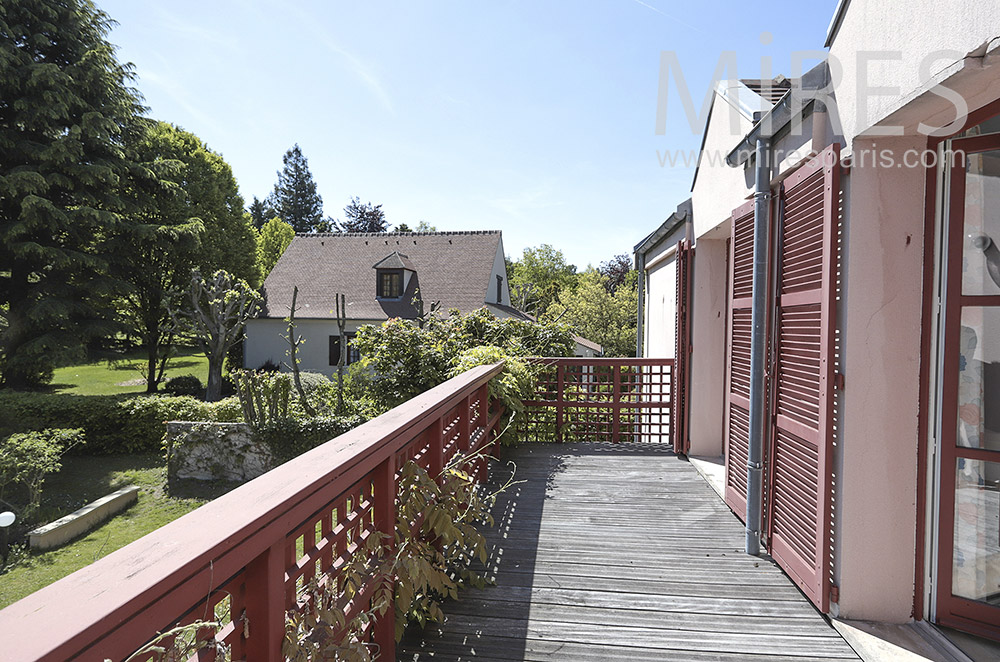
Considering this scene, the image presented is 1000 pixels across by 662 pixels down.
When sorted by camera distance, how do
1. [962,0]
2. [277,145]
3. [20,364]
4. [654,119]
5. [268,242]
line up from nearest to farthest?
[962,0] → [654,119] → [20,364] → [268,242] → [277,145]

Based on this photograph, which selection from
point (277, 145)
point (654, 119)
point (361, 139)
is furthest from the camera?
point (277, 145)

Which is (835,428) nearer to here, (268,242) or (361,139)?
(361,139)

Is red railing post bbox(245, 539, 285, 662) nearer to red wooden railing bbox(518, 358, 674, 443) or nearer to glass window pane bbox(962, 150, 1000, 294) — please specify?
glass window pane bbox(962, 150, 1000, 294)

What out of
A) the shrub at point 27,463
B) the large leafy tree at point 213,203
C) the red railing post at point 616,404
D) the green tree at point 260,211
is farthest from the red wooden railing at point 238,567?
the green tree at point 260,211

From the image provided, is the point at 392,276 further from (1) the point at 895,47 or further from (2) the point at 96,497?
(1) the point at 895,47

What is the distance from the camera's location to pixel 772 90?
4367mm

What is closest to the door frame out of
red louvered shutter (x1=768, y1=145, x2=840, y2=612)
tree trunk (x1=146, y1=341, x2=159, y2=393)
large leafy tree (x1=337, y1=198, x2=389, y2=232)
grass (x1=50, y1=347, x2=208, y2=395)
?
red louvered shutter (x1=768, y1=145, x2=840, y2=612)

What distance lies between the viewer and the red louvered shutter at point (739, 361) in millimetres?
4012

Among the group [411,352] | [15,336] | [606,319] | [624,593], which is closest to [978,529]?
[624,593]

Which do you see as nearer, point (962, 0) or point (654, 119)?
point (962, 0)

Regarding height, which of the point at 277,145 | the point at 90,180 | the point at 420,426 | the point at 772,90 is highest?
the point at 277,145

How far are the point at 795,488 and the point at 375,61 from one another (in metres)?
10.2

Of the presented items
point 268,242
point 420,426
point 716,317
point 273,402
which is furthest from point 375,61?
point 268,242

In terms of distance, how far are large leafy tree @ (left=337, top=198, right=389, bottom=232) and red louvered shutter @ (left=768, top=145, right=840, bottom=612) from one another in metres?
49.9
